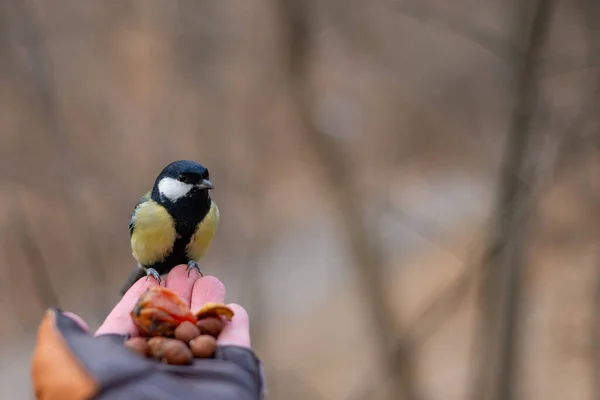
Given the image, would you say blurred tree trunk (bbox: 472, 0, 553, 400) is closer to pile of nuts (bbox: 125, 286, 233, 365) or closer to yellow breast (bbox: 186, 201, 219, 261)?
yellow breast (bbox: 186, 201, 219, 261)

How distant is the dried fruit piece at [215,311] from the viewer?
50.3 inches

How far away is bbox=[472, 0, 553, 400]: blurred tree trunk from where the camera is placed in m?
1.86

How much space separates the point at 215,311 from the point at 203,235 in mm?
399

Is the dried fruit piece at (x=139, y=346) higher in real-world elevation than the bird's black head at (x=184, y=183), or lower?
lower

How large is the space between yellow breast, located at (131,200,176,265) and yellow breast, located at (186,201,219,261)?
54 millimetres

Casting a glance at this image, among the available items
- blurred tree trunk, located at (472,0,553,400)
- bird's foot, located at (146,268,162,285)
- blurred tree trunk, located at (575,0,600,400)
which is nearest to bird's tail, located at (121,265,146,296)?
bird's foot, located at (146,268,162,285)

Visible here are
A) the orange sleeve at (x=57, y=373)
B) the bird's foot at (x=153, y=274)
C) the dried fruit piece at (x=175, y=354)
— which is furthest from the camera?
the bird's foot at (x=153, y=274)

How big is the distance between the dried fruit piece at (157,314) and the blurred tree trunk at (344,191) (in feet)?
3.27

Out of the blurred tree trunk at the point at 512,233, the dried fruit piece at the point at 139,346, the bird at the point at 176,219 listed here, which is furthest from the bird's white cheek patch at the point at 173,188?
the blurred tree trunk at the point at 512,233

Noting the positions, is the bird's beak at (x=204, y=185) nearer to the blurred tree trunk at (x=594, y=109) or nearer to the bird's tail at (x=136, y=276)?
the bird's tail at (x=136, y=276)

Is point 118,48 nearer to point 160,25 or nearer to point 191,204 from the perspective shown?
point 160,25

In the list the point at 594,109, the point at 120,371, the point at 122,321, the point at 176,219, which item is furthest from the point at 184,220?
the point at 594,109

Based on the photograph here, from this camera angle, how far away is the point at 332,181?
2234 mm

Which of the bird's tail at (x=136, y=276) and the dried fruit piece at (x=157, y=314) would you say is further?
the bird's tail at (x=136, y=276)
